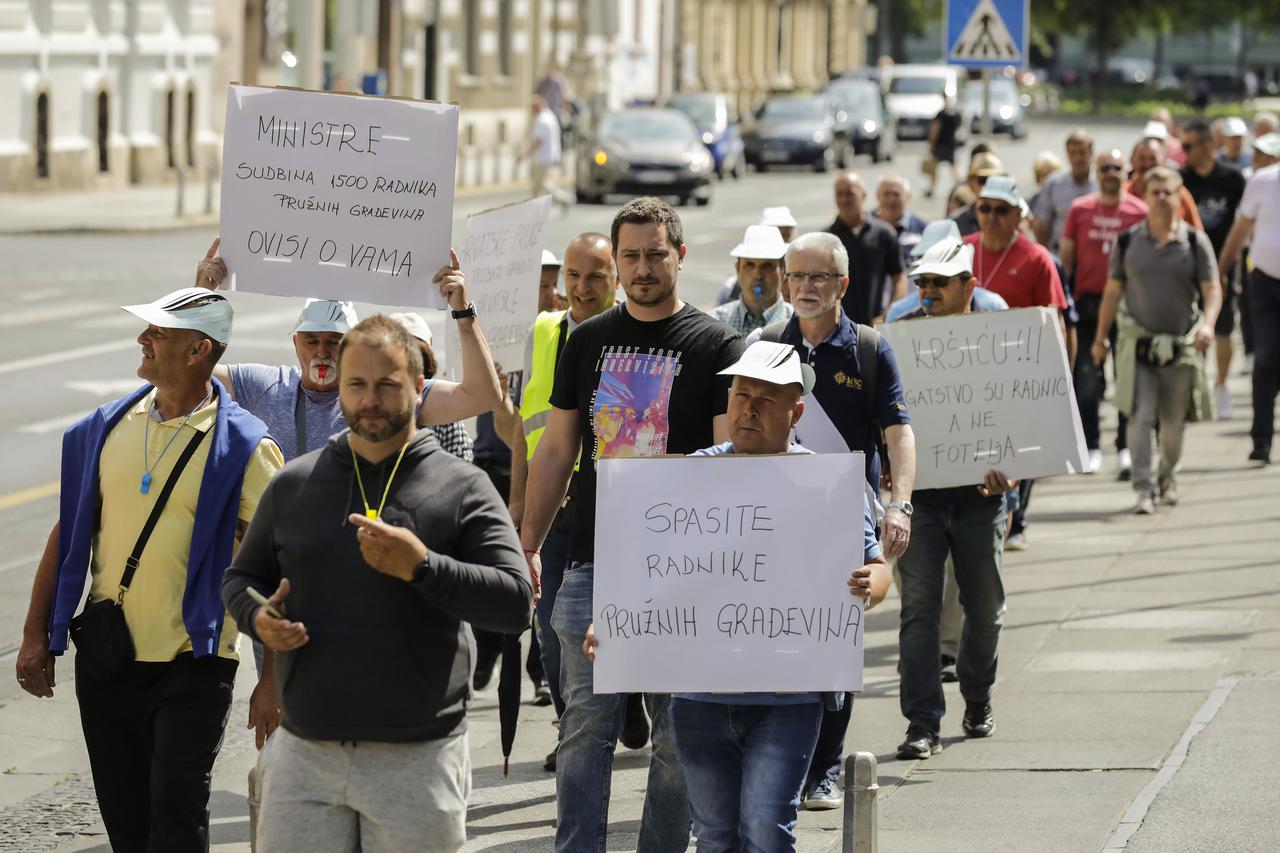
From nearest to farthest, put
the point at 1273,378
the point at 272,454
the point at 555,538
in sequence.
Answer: the point at 272,454 → the point at 555,538 → the point at 1273,378

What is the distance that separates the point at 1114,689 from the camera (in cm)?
934

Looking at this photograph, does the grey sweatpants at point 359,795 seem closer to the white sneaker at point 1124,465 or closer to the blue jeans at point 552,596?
the blue jeans at point 552,596

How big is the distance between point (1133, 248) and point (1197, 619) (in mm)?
3418

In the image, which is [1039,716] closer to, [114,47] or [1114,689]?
[1114,689]

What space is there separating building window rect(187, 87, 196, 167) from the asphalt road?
539 centimetres

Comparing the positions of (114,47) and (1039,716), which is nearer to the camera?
(1039,716)

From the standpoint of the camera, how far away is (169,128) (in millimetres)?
39031

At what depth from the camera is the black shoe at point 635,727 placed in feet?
28.5

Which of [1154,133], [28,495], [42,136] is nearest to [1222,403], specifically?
[1154,133]

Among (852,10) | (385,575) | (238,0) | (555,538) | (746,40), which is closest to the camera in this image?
(385,575)

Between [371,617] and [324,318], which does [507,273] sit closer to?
[324,318]

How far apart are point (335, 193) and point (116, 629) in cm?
167

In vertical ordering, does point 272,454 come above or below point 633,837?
above

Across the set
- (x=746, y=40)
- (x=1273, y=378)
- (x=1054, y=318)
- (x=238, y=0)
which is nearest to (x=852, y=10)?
(x=746, y=40)
